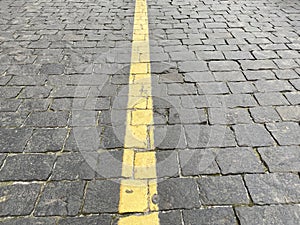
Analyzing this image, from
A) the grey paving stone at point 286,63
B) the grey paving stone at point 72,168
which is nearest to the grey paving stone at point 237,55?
the grey paving stone at point 286,63

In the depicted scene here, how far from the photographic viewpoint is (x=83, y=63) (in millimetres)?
3973

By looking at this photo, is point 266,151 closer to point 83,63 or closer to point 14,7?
point 83,63

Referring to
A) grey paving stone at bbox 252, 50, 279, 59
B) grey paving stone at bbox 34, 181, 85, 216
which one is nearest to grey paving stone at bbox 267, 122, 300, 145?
grey paving stone at bbox 252, 50, 279, 59

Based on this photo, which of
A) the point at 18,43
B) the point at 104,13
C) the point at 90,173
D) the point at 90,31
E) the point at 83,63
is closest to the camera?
the point at 90,173

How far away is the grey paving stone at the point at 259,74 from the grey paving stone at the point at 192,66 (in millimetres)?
558

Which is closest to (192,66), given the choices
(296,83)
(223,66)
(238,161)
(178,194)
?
(223,66)

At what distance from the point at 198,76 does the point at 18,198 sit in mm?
2483

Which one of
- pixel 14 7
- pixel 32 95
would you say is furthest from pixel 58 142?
pixel 14 7

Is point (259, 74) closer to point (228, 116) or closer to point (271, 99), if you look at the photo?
point (271, 99)

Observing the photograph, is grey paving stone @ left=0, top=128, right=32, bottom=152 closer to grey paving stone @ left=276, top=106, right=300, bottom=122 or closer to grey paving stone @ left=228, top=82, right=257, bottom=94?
grey paving stone @ left=228, top=82, right=257, bottom=94

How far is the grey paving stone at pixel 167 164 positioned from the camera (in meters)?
2.36

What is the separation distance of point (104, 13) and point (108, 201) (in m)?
4.71

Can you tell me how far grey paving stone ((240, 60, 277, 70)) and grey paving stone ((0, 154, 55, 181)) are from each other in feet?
9.12

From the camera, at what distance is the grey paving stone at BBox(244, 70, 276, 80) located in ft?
11.8
